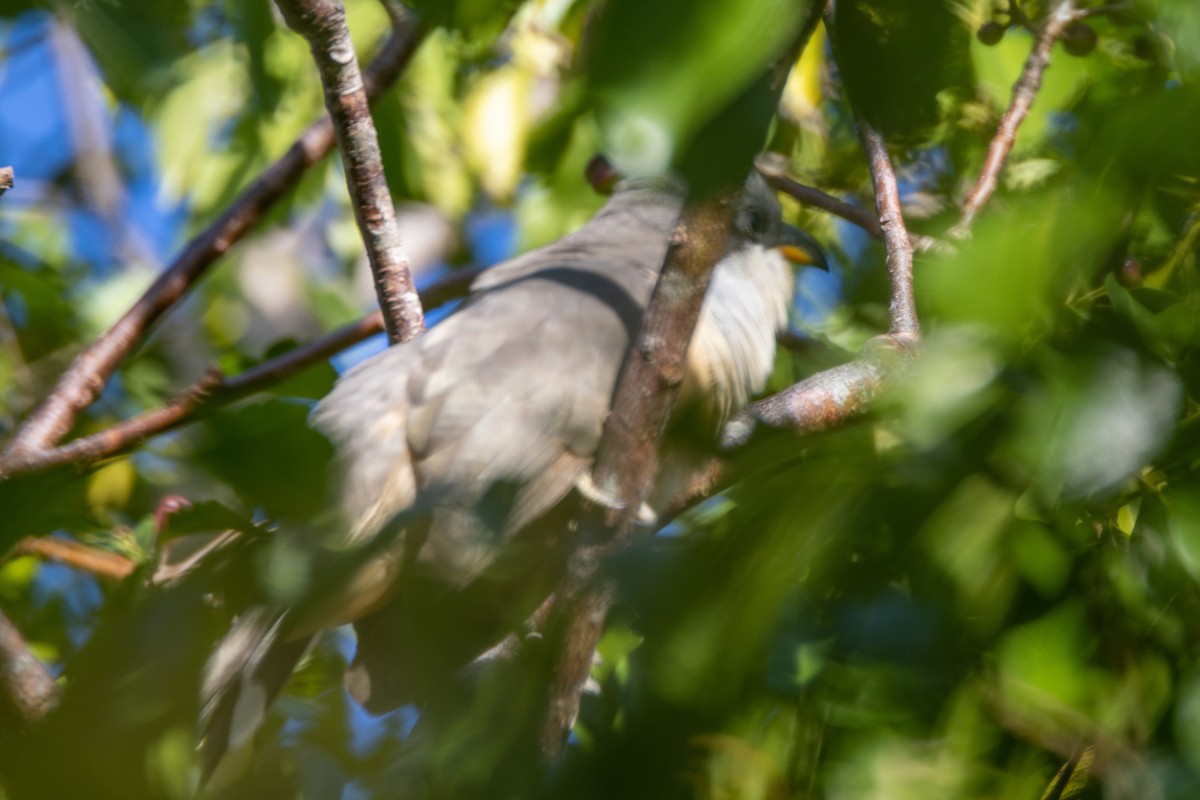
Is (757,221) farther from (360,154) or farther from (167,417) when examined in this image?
(167,417)

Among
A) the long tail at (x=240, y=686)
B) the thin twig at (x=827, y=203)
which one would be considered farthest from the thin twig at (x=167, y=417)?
the thin twig at (x=827, y=203)

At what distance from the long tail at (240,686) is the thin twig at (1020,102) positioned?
6.09 ft

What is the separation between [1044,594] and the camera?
1.60 m

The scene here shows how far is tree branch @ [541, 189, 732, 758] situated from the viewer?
5.58 feet

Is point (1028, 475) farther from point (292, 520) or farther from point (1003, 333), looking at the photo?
point (292, 520)

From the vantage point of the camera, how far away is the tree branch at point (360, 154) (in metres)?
2.71

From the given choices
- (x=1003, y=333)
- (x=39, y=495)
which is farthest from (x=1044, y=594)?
(x=39, y=495)

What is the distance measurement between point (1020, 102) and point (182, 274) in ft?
7.69

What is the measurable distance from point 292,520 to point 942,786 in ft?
2.84

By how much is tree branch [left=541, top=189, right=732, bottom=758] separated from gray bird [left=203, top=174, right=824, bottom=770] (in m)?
0.07

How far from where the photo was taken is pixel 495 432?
303 cm

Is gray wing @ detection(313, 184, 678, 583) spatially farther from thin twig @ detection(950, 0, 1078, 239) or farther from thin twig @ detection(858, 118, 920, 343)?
thin twig @ detection(950, 0, 1078, 239)

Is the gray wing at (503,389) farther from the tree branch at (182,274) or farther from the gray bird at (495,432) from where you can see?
the tree branch at (182,274)

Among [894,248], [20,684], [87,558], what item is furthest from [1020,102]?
[87,558]
